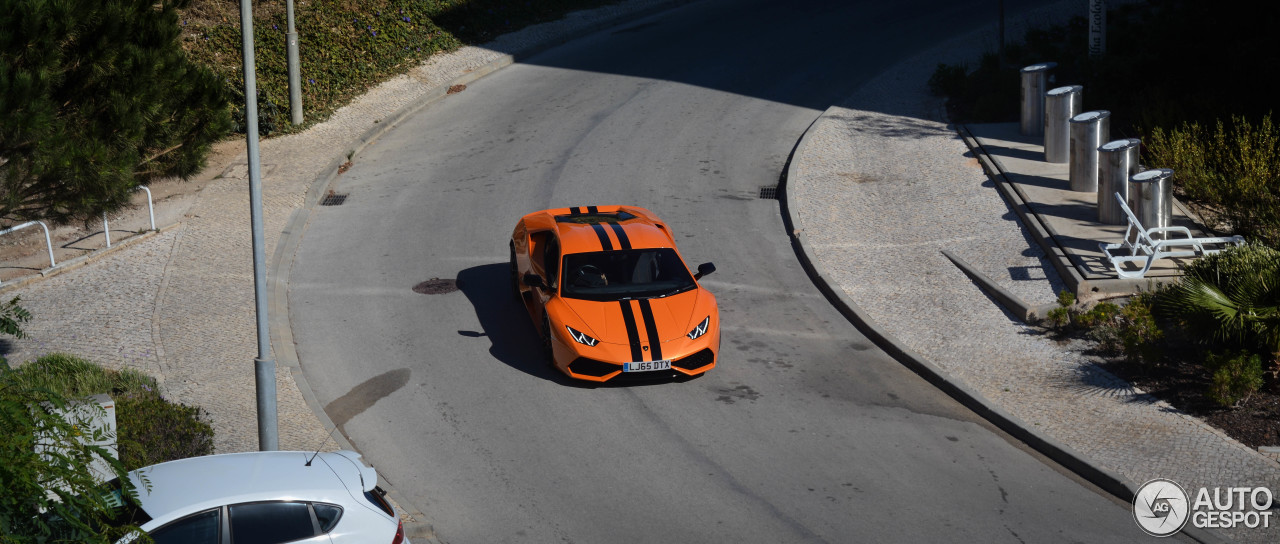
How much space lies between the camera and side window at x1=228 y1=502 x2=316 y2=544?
766 centimetres

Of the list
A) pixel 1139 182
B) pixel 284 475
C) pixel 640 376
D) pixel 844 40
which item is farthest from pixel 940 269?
pixel 844 40

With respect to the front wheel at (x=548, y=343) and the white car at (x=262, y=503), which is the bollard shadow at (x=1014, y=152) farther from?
the white car at (x=262, y=503)

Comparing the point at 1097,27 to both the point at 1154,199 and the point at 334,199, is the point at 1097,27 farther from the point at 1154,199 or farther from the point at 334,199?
the point at 334,199

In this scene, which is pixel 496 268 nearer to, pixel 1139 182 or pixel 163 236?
pixel 163 236

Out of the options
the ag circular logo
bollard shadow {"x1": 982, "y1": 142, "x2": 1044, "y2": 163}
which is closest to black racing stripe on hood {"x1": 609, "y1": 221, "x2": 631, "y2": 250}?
the ag circular logo

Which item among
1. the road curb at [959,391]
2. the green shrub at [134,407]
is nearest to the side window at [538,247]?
the road curb at [959,391]

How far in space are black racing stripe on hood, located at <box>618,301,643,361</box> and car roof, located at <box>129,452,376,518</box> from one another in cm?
436

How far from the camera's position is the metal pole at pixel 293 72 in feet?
72.0

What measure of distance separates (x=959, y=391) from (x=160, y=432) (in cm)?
870

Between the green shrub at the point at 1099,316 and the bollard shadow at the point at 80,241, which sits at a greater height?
the bollard shadow at the point at 80,241

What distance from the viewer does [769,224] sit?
18.0 meters

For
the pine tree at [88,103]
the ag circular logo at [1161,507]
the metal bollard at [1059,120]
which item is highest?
the pine tree at [88,103]

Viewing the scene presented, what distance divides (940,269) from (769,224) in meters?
3.40

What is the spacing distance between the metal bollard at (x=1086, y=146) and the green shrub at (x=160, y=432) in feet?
45.5
